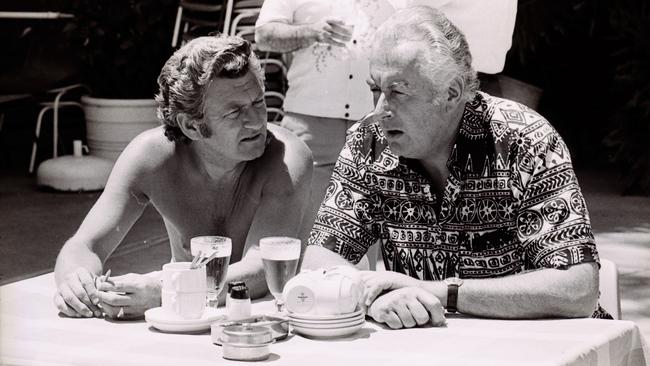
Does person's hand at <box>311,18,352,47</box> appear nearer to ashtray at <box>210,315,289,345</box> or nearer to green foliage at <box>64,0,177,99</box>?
ashtray at <box>210,315,289,345</box>

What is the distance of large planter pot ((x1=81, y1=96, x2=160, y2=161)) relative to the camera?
27.0ft

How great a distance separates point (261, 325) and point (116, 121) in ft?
19.9

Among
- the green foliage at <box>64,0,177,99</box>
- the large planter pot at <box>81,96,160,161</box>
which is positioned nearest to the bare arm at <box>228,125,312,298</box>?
the large planter pot at <box>81,96,160,161</box>

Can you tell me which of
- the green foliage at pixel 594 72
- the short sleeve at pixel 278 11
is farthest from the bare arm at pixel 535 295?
the green foliage at pixel 594 72

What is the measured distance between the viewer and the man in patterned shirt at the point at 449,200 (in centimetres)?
258

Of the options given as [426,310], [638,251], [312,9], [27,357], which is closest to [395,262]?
[426,310]

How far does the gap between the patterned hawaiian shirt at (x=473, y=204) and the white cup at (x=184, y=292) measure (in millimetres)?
441

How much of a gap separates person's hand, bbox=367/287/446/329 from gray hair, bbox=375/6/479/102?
53 centimetres

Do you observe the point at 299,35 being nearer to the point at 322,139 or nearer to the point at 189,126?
the point at 322,139

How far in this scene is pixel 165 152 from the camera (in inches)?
128

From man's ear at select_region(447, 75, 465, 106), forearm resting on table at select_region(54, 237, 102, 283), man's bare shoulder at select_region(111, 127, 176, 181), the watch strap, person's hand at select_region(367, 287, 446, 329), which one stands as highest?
man's ear at select_region(447, 75, 465, 106)

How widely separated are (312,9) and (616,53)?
4.14 m

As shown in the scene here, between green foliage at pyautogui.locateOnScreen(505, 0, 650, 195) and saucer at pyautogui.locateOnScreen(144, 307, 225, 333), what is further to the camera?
green foliage at pyautogui.locateOnScreen(505, 0, 650, 195)

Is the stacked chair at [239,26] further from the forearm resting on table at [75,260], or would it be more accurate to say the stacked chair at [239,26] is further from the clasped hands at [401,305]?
the clasped hands at [401,305]
